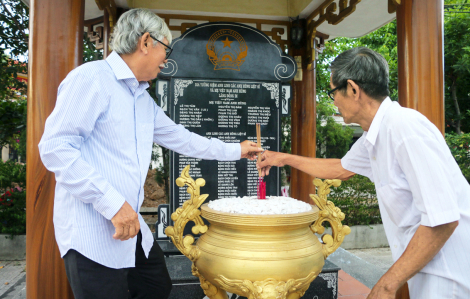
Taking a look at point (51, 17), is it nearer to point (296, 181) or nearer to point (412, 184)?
point (412, 184)

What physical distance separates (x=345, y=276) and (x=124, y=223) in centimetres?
305

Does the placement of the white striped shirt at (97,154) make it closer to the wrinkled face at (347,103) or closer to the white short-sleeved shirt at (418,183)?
the wrinkled face at (347,103)

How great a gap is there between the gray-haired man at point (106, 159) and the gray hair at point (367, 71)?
1043mm

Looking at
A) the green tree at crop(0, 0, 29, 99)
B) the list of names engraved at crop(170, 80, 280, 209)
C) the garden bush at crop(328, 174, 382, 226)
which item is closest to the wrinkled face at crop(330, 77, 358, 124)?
the list of names engraved at crop(170, 80, 280, 209)

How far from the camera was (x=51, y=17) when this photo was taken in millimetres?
2385

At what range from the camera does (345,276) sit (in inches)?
152

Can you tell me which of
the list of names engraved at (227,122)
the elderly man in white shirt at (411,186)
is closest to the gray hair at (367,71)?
the elderly man in white shirt at (411,186)

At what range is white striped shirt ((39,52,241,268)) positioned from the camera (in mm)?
1538

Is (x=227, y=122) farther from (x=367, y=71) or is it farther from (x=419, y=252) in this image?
(x=419, y=252)

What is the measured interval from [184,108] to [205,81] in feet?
1.25

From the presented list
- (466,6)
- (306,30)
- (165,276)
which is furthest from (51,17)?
(466,6)

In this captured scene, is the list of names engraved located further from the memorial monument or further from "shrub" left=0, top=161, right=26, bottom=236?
"shrub" left=0, top=161, right=26, bottom=236

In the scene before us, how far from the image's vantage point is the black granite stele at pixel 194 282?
289 centimetres

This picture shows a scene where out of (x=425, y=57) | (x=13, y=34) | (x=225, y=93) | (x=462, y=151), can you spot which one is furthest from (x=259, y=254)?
(x=462, y=151)
